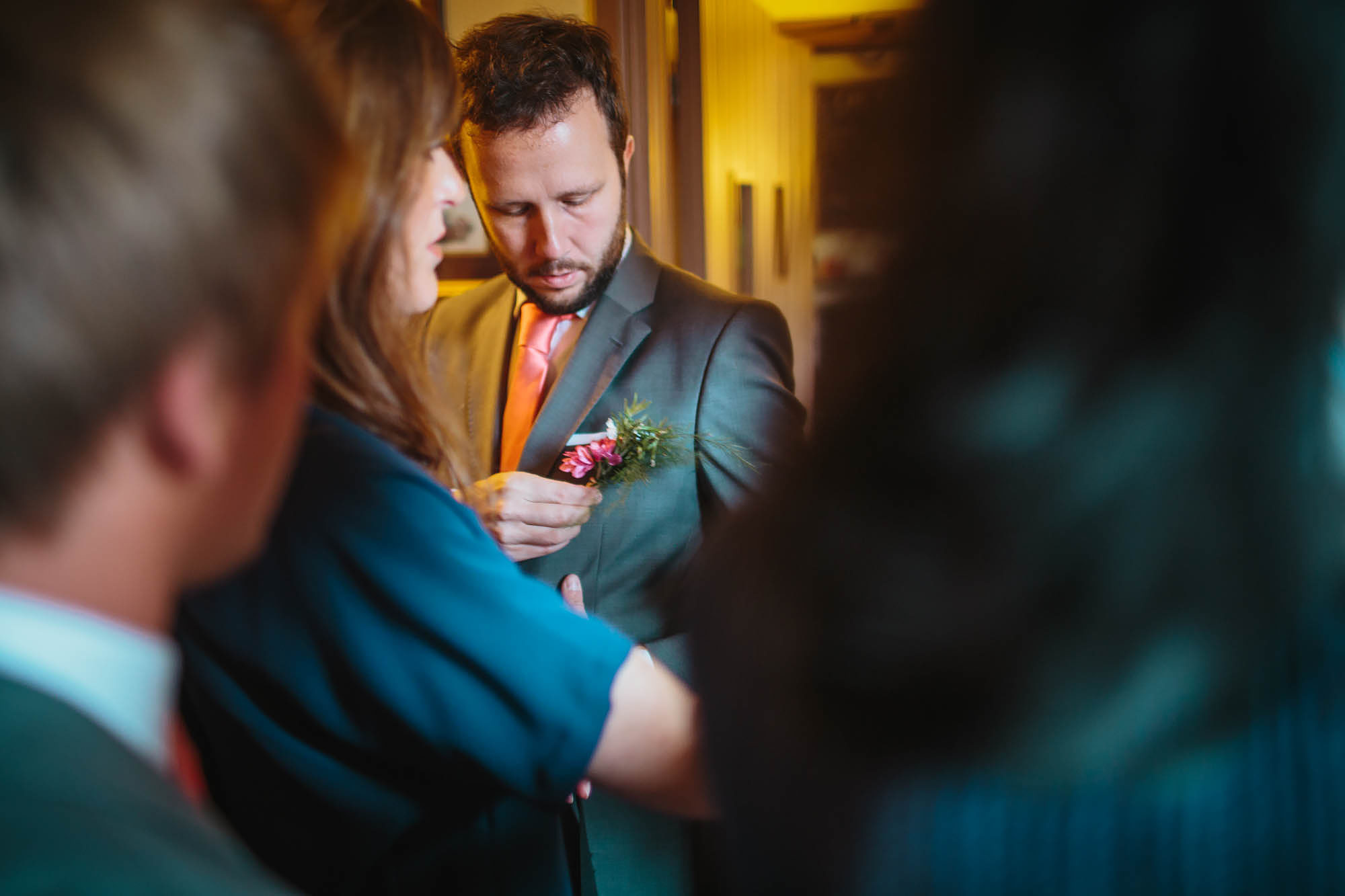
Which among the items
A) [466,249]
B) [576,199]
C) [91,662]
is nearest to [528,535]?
[576,199]

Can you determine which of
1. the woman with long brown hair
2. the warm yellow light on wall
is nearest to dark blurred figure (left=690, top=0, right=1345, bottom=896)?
the woman with long brown hair

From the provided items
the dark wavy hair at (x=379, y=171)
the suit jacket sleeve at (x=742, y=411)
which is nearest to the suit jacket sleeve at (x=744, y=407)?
the suit jacket sleeve at (x=742, y=411)

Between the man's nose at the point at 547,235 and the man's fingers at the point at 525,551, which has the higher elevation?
the man's nose at the point at 547,235

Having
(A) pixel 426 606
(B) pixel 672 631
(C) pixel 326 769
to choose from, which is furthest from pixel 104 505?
(B) pixel 672 631

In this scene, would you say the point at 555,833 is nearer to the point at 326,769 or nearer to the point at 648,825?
the point at 326,769

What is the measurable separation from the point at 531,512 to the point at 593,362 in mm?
345

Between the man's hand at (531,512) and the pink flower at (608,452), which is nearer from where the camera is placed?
the man's hand at (531,512)

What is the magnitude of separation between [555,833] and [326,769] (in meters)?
0.24

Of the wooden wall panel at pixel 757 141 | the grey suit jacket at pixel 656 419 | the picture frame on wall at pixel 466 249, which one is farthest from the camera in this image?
the picture frame on wall at pixel 466 249

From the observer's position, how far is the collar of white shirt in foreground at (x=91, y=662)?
0.35 meters

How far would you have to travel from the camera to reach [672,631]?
1.43 metres

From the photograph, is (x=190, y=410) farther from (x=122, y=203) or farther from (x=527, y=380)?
(x=527, y=380)

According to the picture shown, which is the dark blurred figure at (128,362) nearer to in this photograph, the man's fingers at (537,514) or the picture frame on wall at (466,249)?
the man's fingers at (537,514)

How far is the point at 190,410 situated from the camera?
1.24ft
